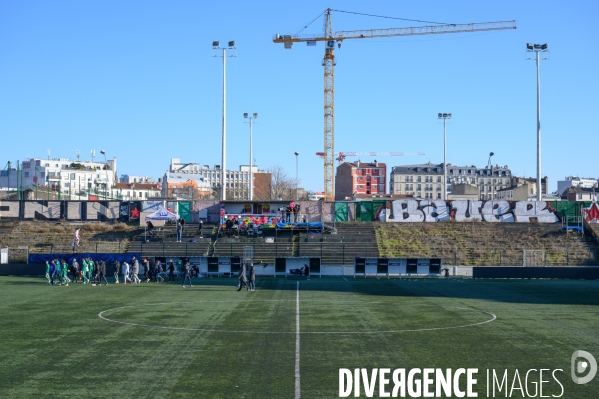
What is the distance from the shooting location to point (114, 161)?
7352 inches

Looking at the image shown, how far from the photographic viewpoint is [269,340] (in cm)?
2200

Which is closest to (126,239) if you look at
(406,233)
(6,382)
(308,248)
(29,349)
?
(308,248)

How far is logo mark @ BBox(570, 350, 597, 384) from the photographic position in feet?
54.3

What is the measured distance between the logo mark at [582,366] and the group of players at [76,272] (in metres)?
33.6

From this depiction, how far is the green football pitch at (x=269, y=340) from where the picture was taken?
16000 mm

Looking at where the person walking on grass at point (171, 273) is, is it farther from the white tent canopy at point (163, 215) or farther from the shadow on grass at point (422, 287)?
the white tent canopy at point (163, 215)

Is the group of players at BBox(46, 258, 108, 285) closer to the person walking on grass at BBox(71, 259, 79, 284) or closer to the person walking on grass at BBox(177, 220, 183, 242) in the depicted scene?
the person walking on grass at BBox(71, 259, 79, 284)

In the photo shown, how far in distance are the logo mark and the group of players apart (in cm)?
3359

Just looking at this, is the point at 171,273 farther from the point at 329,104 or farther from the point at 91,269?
the point at 329,104

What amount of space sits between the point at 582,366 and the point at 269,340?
9293 millimetres

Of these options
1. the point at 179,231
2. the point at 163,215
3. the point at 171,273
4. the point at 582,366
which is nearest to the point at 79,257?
the point at 171,273

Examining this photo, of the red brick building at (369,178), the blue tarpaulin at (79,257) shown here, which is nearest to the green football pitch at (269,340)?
the blue tarpaulin at (79,257)

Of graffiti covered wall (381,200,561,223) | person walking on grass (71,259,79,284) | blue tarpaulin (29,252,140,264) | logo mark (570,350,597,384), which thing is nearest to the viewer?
logo mark (570,350,597,384)

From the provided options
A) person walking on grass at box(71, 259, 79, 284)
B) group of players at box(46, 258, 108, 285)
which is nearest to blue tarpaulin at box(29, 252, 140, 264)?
group of players at box(46, 258, 108, 285)
